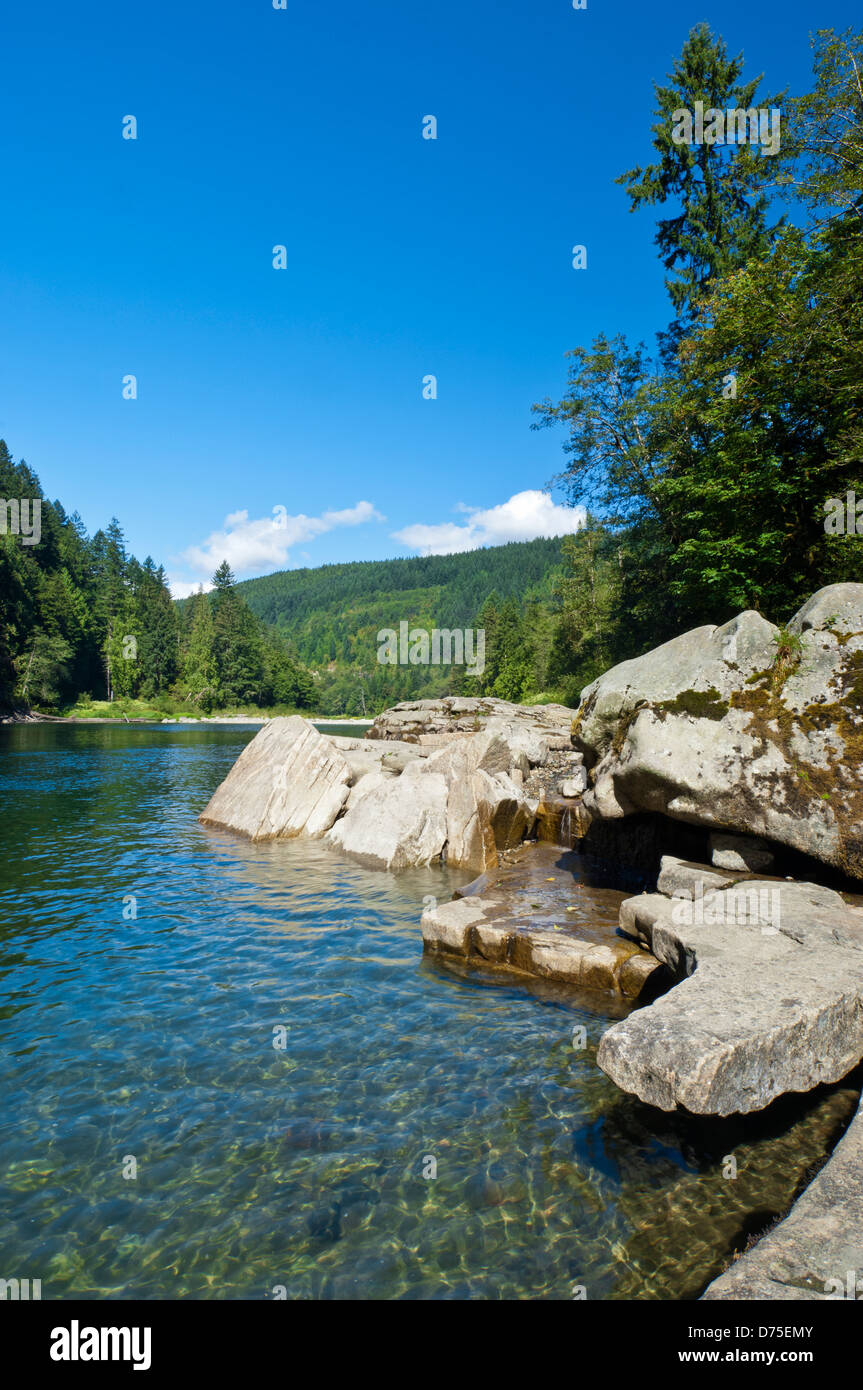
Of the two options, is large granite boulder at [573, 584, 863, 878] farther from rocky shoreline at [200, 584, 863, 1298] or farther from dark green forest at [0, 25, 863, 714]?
dark green forest at [0, 25, 863, 714]

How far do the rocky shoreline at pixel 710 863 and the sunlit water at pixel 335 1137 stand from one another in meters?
0.90

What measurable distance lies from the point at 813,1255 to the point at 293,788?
17.4 m

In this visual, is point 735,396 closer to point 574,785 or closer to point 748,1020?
point 574,785

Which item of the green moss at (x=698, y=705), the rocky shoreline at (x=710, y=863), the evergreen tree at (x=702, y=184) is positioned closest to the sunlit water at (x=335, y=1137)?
the rocky shoreline at (x=710, y=863)

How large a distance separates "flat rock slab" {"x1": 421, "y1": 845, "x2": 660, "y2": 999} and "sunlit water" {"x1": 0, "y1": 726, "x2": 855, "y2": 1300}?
0.43m

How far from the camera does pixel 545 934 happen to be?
10344 mm

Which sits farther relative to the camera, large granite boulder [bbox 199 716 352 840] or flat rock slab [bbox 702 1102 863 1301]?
large granite boulder [bbox 199 716 352 840]

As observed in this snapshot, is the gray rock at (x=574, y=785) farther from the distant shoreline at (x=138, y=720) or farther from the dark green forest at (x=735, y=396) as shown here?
the distant shoreline at (x=138, y=720)

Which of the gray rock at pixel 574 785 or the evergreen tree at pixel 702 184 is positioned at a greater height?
the evergreen tree at pixel 702 184

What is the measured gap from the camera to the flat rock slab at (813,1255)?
3.79m

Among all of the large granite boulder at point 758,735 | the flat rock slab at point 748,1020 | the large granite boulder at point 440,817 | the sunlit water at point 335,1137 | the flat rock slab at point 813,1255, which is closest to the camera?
the flat rock slab at point 813,1255

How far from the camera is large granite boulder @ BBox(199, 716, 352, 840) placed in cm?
1991

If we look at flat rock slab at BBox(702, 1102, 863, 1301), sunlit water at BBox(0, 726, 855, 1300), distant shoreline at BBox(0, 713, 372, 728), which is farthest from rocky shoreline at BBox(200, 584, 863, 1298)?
distant shoreline at BBox(0, 713, 372, 728)
